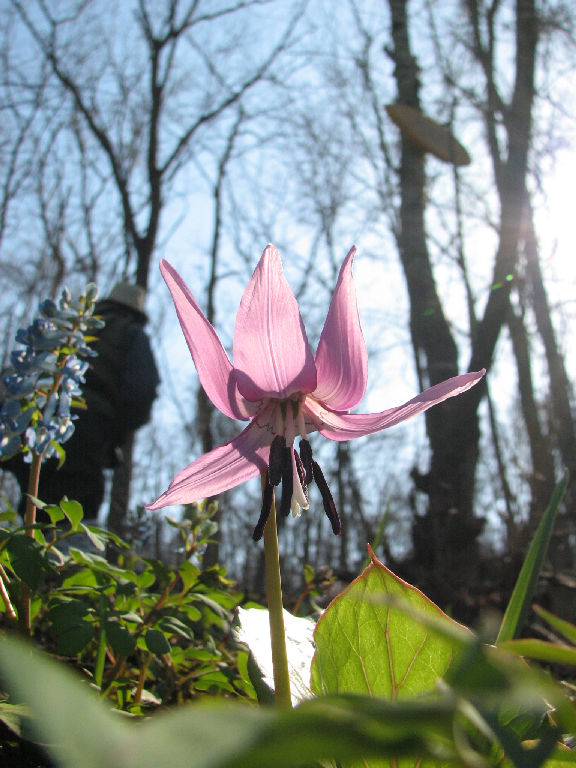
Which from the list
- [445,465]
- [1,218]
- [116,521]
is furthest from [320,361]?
[1,218]

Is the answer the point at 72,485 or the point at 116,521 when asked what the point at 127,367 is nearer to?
the point at 72,485

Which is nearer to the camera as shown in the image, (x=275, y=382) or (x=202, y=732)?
(x=202, y=732)

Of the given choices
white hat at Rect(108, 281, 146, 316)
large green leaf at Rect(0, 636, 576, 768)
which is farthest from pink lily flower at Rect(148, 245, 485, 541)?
white hat at Rect(108, 281, 146, 316)

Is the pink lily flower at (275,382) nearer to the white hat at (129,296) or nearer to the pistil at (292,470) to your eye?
the pistil at (292,470)

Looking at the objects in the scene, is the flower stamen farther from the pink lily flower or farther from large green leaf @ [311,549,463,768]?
large green leaf @ [311,549,463,768]

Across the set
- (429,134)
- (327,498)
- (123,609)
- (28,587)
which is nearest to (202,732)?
(327,498)

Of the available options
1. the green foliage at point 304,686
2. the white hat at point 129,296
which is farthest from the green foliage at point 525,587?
the white hat at point 129,296

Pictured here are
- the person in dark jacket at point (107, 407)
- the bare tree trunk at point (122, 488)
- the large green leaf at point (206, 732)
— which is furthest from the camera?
the bare tree trunk at point (122, 488)

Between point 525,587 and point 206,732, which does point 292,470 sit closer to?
point 525,587
